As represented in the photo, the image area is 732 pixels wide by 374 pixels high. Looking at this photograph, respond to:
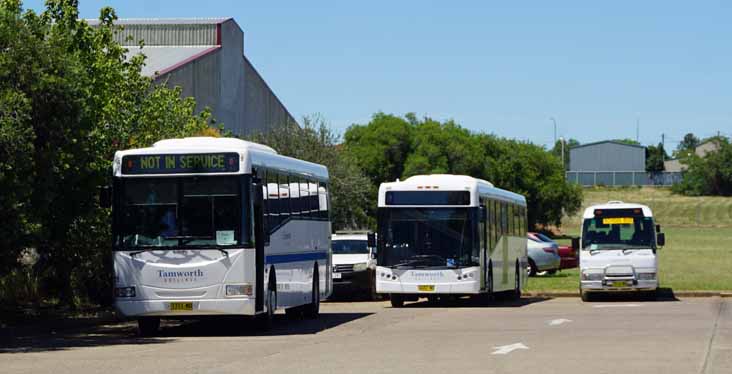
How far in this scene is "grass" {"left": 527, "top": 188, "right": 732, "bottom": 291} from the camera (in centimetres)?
4159

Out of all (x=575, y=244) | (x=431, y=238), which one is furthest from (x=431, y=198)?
(x=575, y=244)

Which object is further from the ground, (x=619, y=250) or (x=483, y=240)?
(x=483, y=240)

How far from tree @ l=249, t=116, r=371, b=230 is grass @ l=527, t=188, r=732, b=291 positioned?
9405 millimetres

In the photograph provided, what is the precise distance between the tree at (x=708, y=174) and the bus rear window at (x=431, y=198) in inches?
5220

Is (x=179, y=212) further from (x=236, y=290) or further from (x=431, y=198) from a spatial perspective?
(x=431, y=198)

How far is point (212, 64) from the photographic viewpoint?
218ft

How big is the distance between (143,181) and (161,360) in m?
5.71

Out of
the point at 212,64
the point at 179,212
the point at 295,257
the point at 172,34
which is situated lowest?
the point at 295,257

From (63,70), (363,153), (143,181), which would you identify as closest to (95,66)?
(63,70)

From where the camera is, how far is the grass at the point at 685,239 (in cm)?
4159

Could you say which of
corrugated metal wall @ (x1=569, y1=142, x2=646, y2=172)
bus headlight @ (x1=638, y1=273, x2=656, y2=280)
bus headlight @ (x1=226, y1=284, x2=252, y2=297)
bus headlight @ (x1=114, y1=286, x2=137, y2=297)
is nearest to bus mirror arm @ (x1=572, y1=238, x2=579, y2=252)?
bus headlight @ (x1=638, y1=273, x2=656, y2=280)

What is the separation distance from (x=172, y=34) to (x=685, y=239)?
4043 cm

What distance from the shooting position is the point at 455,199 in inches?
1233

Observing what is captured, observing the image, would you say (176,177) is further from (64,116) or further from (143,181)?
(64,116)
